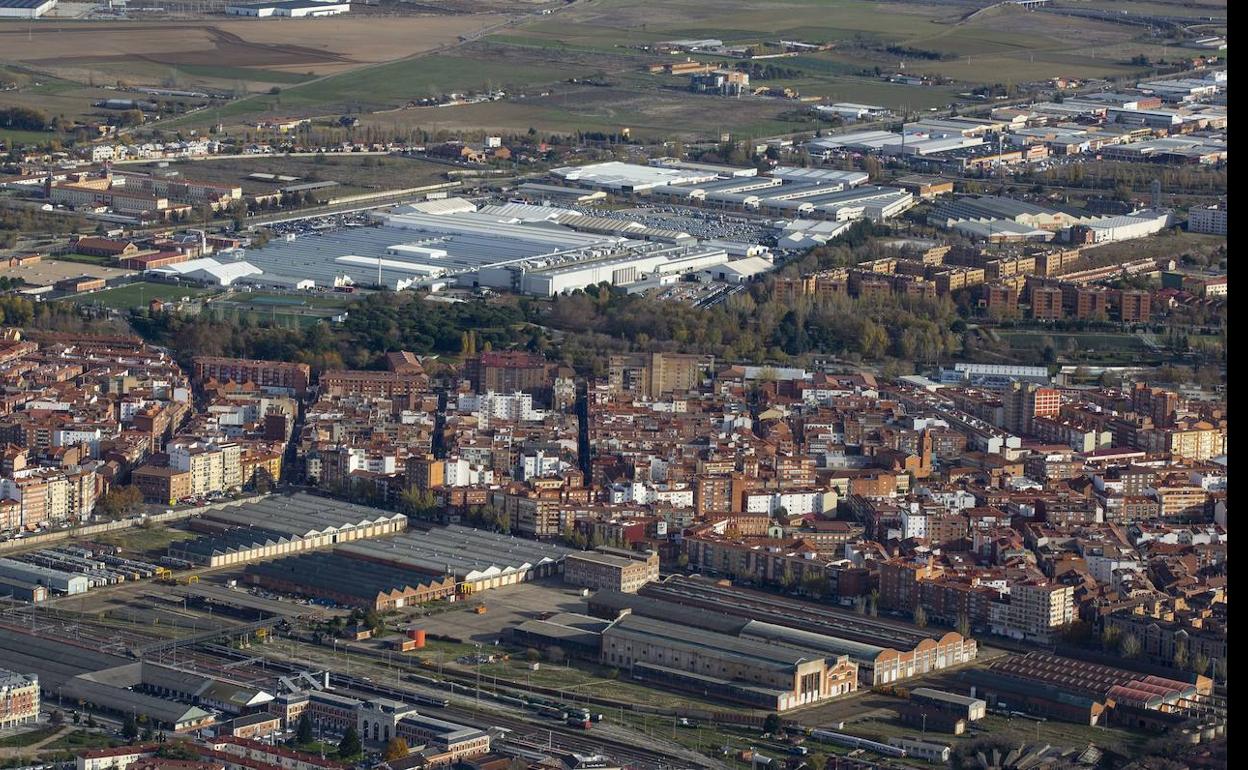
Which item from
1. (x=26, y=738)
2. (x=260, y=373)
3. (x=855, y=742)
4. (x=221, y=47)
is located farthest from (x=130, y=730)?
(x=221, y=47)

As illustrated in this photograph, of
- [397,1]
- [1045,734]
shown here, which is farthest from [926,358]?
[397,1]

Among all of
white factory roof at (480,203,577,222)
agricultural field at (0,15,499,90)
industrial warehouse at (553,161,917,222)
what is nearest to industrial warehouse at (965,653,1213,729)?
white factory roof at (480,203,577,222)

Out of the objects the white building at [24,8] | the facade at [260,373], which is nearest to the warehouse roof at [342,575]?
the facade at [260,373]

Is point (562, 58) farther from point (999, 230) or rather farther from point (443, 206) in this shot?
point (999, 230)

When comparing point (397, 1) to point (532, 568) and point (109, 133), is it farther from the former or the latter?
point (532, 568)

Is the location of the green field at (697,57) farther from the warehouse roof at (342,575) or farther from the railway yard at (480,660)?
the railway yard at (480,660)
